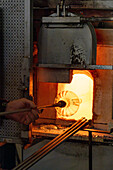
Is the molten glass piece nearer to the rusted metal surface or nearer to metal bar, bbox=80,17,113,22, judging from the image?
metal bar, bbox=80,17,113,22

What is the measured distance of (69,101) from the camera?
3.76m

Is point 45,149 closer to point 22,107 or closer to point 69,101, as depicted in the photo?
point 22,107

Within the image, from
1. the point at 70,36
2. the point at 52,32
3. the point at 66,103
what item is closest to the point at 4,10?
the point at 52,32

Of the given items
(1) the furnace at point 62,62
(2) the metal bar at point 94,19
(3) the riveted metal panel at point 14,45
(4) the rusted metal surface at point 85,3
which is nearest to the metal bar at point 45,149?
(1) the furnace at point 62,62

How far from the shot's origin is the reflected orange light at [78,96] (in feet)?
12.3

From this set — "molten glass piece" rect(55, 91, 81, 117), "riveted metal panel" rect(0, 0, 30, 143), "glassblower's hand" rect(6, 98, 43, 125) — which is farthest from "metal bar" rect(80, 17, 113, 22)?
"glassblower's hand" rect(6, 98, 43, 125)

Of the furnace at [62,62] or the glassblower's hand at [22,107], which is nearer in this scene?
the glassblower's hand at [22,107]

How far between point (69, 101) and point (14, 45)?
100 cm

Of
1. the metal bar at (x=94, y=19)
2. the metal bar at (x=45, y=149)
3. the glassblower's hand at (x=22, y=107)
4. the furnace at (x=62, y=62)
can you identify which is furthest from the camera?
the furnace at (x=62, y=62)

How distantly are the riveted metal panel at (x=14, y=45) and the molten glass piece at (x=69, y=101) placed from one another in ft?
1.78

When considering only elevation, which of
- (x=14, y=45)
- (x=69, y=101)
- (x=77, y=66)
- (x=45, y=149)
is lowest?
(x=45, y=149)

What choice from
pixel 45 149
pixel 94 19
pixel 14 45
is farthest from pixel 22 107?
pixel 94 19

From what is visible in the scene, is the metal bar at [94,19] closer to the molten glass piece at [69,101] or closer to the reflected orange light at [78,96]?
the reflected orange light at [78,96]

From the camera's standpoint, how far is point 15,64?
143 inches
